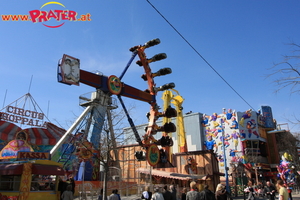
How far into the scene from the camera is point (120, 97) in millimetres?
25547

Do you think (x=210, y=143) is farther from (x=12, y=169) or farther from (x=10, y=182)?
(x=12, y=169)

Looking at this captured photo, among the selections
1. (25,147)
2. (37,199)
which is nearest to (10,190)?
(37,199)

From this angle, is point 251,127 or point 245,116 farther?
point 245,116

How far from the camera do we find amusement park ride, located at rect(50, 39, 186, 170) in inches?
788

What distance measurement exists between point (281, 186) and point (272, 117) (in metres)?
40.1

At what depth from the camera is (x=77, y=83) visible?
20016 mm

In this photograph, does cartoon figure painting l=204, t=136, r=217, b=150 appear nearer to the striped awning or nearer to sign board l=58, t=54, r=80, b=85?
the striped awning

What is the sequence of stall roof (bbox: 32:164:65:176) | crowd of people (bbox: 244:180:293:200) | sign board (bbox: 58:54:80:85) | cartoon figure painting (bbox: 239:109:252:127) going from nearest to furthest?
crowd of people (bbox: 244:180:293:200) → stall roof (bbox: 32:164:65:176) → sign board (bbox: 58:54:80:85) → cartoon figure painting (bbox: 239:109:252:127)

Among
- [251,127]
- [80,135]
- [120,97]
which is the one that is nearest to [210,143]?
[251,127]

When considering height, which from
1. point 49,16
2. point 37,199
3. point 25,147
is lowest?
point 37,199

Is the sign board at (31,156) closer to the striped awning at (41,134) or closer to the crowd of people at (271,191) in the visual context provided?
the crowd of people at (271,191)

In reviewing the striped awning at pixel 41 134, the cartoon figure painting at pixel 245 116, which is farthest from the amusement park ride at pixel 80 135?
the cartoon figure painting at pixel 245 116

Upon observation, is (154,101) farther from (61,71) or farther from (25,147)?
(25,147)

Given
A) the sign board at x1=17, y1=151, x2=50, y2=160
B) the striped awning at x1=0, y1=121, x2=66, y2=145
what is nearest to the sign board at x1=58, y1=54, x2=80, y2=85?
the sign board at x1=17, y1=151, x2=50, y2=160
